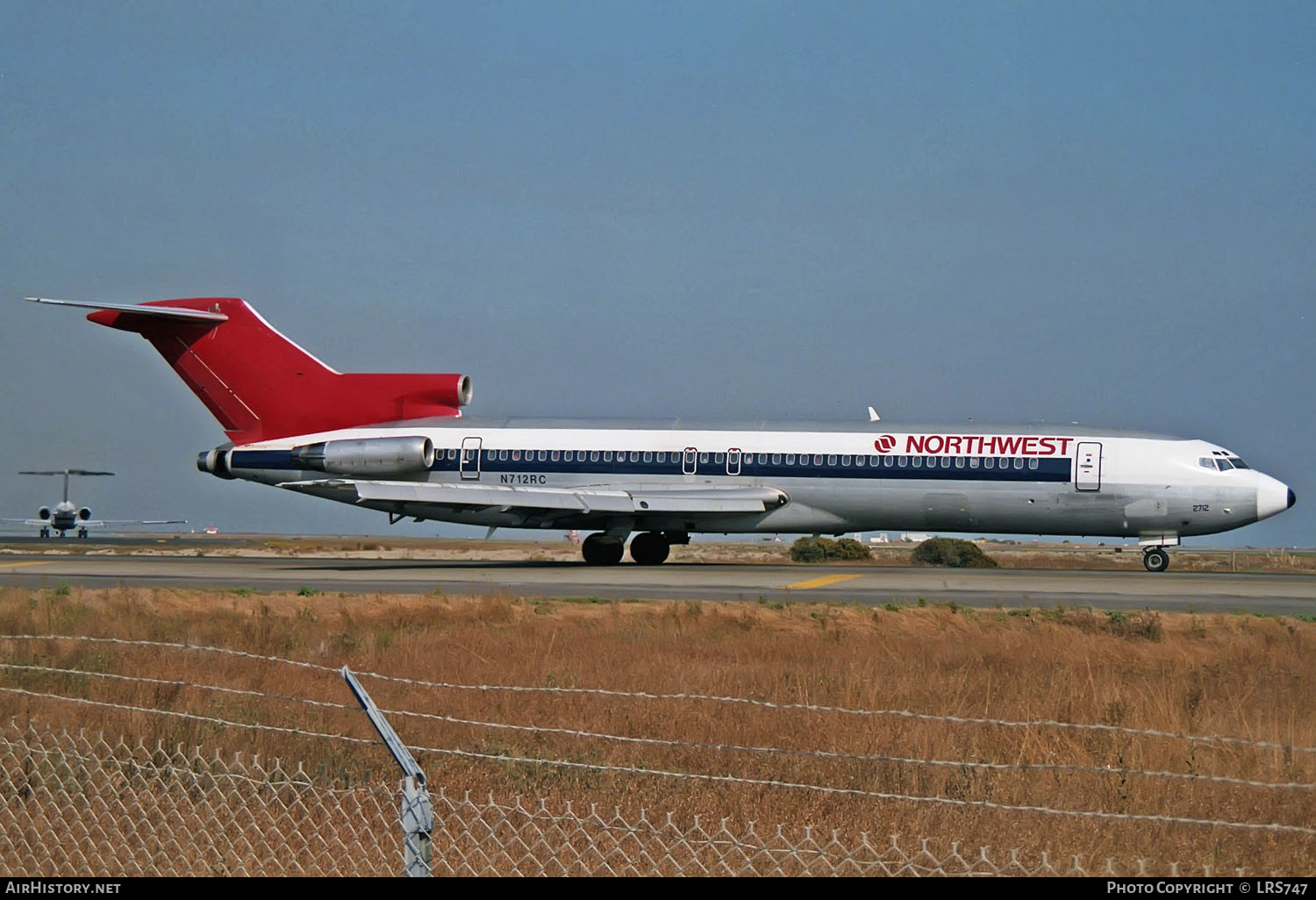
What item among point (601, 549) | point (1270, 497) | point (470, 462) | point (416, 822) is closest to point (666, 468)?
point (601, 549)

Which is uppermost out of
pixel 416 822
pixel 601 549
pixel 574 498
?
pixel 574 498

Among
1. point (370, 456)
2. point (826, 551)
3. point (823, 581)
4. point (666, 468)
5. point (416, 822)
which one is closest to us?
point (416, 822)

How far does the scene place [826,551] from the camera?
46.8 metres

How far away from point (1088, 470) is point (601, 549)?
1198 centimetres

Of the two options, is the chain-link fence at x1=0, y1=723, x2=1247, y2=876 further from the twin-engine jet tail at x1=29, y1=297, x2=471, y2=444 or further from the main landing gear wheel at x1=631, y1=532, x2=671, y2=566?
the twin-engine jet tail at x1=29, y1=297, x2=471, y2=444

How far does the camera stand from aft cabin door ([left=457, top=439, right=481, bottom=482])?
34.6m

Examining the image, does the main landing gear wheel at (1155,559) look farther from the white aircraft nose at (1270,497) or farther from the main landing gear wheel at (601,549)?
the main landing gear wheel at (601,549)

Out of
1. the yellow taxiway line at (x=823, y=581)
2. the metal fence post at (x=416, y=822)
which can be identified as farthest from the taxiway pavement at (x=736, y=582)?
the metal fence post at (x=416, y=822)

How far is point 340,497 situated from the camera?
115ft

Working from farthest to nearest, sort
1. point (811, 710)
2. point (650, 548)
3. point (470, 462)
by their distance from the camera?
point (650, 548), point (470, 462), point (811, 710)

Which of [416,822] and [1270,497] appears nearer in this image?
[416,822]

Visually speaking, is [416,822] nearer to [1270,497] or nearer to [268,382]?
[1270,497]

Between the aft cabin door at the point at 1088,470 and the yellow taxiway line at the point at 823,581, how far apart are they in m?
5.93
